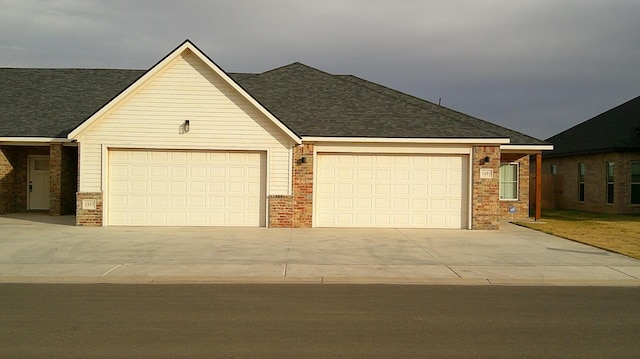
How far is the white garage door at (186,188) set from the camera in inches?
684

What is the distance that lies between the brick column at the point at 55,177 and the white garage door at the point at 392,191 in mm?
9210

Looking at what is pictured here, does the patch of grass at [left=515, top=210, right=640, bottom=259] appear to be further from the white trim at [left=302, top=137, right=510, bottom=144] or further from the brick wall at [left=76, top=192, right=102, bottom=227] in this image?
the brick wall at [left=76, top=192, right=102, bottom=227]

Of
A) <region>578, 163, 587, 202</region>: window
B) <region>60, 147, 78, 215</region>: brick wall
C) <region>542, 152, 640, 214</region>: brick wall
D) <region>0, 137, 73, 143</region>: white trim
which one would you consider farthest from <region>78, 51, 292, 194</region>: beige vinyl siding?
<region>578, 163, 587, 202</region>: window

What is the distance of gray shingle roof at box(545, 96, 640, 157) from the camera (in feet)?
82.5

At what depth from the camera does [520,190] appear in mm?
23000

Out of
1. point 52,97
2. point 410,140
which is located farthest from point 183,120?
point 52,97

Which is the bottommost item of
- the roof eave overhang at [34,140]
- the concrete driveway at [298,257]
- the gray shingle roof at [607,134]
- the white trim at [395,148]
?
the concrete driveway at [298,257]

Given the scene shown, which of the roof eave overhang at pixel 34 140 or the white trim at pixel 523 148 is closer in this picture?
the roof eave overhang at pixel 34 140

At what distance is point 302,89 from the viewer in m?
21.6

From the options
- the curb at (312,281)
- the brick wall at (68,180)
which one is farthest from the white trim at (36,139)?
the curb at (312,281)

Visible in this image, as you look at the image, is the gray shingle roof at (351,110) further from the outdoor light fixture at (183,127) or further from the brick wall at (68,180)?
the brick wall at (68,180)

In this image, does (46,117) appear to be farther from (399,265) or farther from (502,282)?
(502,282)

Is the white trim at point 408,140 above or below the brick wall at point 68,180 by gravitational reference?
above

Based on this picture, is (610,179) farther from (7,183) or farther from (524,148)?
(7,183)
